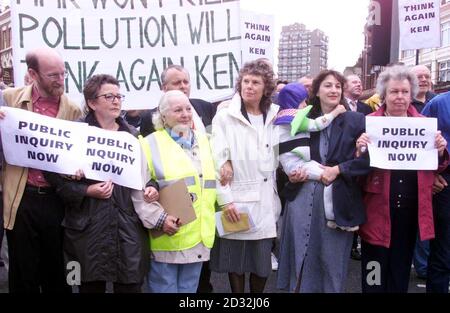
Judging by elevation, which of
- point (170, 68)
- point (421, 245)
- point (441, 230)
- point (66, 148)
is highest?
point (170, 68)

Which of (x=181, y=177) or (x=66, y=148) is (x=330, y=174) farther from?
(x=66, y=148)

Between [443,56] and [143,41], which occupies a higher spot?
[443,56]

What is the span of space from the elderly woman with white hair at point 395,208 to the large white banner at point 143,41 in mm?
1241

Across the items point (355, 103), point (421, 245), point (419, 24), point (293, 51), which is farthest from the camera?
point (293, 51)

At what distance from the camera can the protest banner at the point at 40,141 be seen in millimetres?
2943

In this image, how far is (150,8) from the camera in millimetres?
3930

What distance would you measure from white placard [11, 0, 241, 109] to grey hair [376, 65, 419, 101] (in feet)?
3.67

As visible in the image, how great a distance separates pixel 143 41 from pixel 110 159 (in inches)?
51.1

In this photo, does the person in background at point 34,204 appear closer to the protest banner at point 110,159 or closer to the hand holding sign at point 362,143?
the protest banner at point 110,159

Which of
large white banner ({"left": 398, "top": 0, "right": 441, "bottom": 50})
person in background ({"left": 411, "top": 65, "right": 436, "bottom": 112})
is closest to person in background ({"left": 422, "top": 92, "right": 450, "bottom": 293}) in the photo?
person in background ({"left": 411, "top": 65, "right": 436, "bottom": 112})

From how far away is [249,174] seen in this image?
3.42 metres

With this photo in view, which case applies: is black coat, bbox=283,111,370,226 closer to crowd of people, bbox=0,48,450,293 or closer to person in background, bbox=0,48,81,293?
crowd of people, bbox=0,48,450,293

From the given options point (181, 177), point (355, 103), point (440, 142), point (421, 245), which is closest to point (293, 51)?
point (355, 103)

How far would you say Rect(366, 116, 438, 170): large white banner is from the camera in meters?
3.26
